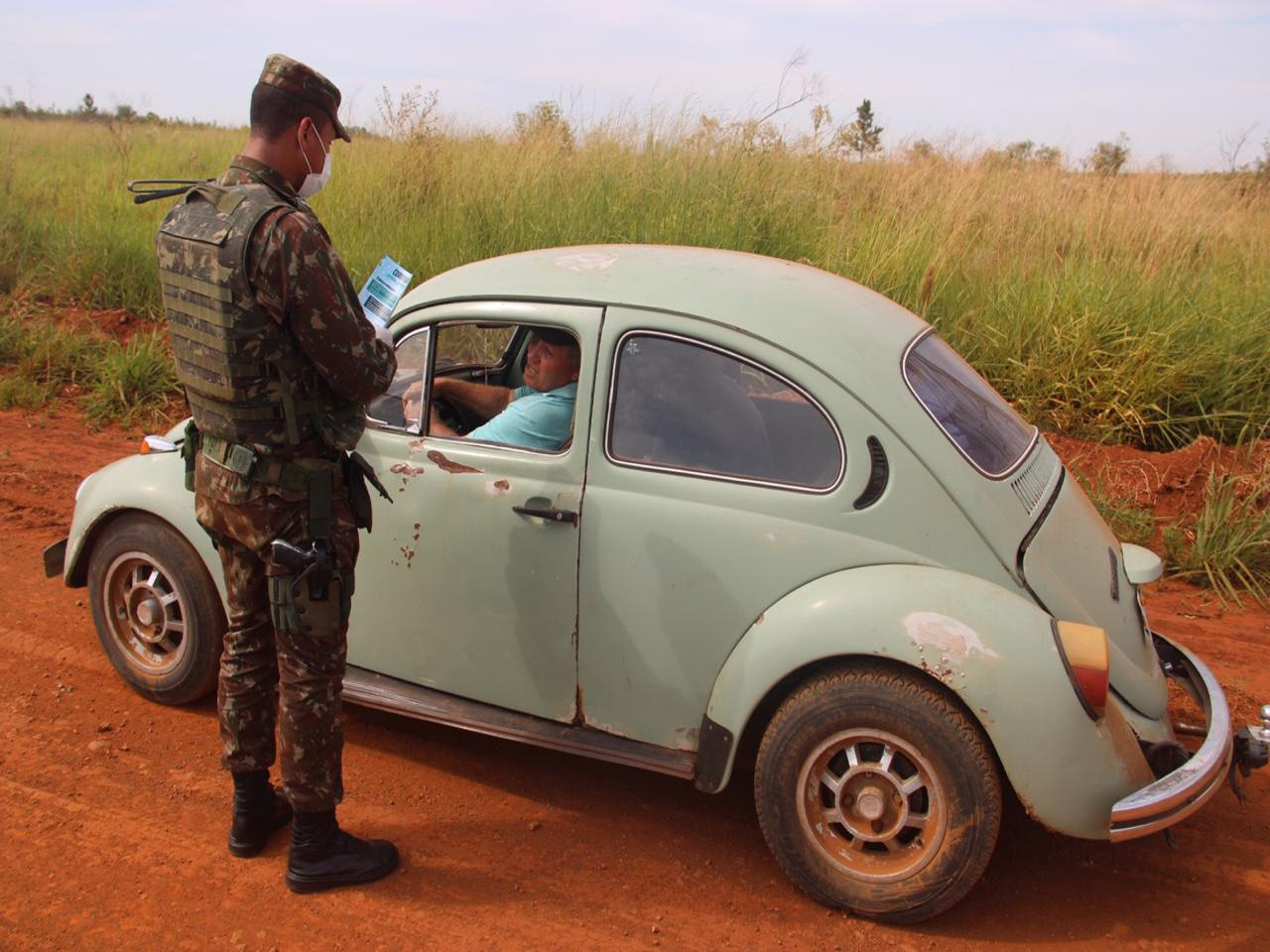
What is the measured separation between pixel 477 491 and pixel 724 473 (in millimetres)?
821

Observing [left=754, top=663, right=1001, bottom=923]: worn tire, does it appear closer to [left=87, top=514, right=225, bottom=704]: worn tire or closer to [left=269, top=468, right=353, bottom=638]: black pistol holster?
[left=269, top=468, right=353, bottom=638]: black pistol holster

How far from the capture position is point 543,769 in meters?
4.01

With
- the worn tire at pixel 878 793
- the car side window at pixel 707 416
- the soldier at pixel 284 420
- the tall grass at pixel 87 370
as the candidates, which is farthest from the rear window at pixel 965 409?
the tall grass at pixel 87 370

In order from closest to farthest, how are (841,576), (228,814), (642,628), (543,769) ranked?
1. (841,576)
2. (642,628)
3. (228,814)
4. (543,769)

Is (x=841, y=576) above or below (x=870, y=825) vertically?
above

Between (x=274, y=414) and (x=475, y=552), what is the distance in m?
0.81

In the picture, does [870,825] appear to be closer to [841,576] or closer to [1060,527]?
[841,576]

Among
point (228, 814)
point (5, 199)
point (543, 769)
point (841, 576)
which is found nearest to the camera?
point (841, 576)

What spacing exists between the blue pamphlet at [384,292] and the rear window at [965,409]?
160 cm

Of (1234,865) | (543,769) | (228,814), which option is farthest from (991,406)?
(228,814)

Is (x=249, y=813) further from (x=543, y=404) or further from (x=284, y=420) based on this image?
(x=543, y=404)

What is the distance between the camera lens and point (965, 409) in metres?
3.51

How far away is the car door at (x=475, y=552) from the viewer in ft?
11.3

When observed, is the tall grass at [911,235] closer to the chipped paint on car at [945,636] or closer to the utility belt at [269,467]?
the chipped paint on car at [945,636]
